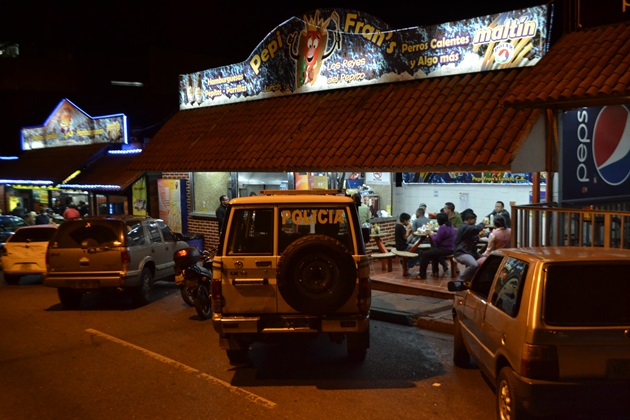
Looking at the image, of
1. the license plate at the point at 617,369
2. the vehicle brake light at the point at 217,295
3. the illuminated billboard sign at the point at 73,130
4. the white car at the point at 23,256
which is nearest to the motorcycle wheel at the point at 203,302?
the vehicle brake light at the point at 217,295

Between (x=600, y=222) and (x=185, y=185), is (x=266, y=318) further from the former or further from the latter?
(x=185, y=185)

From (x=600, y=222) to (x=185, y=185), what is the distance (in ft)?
40.8

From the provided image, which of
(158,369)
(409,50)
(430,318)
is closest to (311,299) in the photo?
(158,369)

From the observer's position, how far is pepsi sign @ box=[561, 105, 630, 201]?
35.2 ft

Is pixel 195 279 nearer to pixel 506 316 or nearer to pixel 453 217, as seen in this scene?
pixel 506 316

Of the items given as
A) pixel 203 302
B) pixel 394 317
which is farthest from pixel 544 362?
pixel 203 302

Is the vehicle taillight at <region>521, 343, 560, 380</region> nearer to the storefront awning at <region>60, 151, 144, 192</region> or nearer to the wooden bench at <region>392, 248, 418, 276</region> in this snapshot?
the wooden bench at <region>392, 248, 418, 276</region>

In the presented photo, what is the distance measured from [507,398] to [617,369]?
3.14ft

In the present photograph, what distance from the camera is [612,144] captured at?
39.0ft

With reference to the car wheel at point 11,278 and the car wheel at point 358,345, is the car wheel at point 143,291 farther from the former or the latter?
the car wheel at point 358,345

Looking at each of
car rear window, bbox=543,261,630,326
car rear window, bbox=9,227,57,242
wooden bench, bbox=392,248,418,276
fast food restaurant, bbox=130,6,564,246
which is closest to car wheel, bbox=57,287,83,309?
car rear window, bbox=9,227,57,242

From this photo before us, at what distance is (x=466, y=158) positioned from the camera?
1041cm

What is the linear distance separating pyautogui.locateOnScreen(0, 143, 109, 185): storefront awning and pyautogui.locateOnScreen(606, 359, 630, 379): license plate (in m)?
21.4

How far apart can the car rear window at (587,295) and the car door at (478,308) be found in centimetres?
109
